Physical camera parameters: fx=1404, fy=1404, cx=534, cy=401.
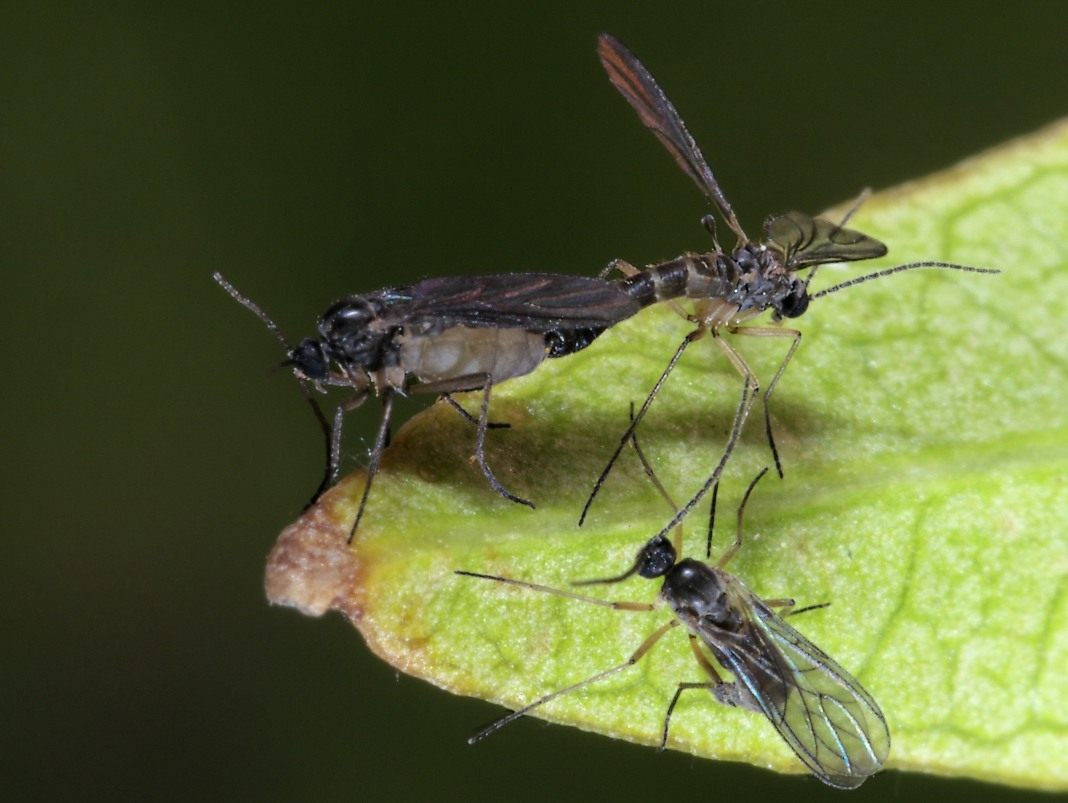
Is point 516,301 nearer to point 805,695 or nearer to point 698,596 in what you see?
point 698,596

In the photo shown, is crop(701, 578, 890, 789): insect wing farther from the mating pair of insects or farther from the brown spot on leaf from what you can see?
the brown spot on leaf

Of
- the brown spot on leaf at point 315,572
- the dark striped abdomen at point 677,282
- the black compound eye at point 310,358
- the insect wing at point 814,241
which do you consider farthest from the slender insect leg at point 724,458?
the black compound eye at point 310,358

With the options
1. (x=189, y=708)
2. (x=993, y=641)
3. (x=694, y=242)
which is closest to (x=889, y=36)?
(x=694, y=242)

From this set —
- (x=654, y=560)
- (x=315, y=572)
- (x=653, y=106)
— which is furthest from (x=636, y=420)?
(x=653, y=106)

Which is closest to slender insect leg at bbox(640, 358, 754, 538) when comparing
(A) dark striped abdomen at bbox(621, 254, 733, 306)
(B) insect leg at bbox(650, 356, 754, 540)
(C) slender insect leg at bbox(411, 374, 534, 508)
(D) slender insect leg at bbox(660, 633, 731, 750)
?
(B) insect leg at bbox(650, 356, 754, 540)

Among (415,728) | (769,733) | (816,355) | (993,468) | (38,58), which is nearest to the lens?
(769,733)

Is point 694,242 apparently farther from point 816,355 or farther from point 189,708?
point 189,708
